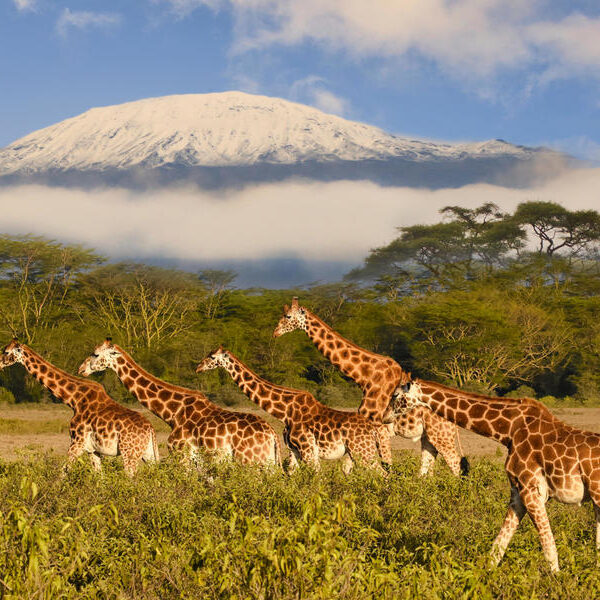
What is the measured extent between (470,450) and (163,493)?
14.2 m

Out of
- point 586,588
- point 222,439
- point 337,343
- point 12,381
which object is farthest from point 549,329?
point 586,588

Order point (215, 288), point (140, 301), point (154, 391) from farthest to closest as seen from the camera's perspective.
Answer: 1. point (215, 288)
2. point (140, 301)
3. point (154, 391)

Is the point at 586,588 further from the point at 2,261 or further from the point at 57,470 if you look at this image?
the point at 2,261

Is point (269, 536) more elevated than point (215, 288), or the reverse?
point (269, 536)

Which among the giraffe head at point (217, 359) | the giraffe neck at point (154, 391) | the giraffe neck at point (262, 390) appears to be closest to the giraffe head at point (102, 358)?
the giraffe neck at point (154, 391)

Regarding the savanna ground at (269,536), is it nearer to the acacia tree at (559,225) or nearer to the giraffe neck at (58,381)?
the giraffe neck at (58,381)

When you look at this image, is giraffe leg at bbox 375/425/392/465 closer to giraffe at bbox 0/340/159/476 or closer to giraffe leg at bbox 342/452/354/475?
giraffe leg at bbox 342/452/354/475

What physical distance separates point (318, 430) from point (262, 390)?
47.2 inches

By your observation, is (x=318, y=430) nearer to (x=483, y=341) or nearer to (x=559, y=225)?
(x=483, y=341)

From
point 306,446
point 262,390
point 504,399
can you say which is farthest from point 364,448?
point 504,399

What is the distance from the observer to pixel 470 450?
74.9 feet

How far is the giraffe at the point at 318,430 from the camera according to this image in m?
12.3

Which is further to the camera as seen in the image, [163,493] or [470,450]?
[470,450]

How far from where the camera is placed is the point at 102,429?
41.0ft
